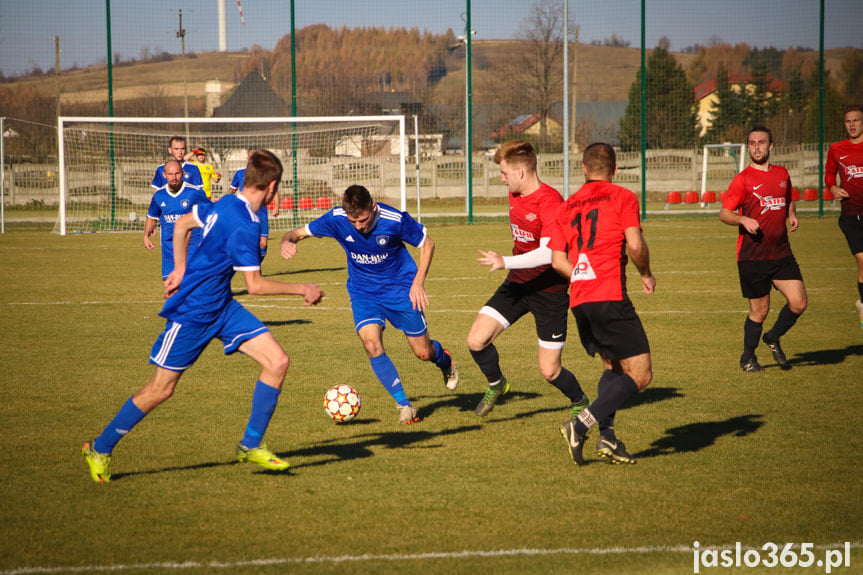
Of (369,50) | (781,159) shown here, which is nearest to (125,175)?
(369,50)

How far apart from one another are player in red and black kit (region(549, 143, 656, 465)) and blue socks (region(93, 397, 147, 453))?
2.69 metres

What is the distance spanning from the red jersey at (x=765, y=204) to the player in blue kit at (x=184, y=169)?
7910 millimetres

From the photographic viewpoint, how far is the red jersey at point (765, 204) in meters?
8.20

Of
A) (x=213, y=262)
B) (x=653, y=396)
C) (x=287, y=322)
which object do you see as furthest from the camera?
(x=287, y=322)

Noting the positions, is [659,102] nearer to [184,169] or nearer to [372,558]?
[184,169]

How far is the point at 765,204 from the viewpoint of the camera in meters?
8.22

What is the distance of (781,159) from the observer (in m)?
36.7

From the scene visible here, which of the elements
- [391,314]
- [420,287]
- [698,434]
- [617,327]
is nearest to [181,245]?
[420,287]

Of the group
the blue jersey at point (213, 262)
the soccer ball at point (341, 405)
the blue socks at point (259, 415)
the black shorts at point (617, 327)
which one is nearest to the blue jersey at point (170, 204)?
the soccer ball at point (341, 405)

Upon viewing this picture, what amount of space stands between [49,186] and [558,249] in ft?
102

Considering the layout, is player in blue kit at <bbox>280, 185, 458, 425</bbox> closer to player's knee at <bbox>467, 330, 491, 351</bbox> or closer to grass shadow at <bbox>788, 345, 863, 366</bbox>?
player's knee at <bbox>467, 330, 491, 351</bbox>

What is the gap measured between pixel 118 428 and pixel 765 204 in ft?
21.5

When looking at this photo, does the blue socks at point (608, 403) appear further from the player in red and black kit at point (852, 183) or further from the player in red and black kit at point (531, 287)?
the player in red and black kit at point (852, 183)

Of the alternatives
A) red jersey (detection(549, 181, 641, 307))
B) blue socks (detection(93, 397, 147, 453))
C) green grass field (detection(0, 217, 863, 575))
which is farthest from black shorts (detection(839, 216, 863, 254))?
blue socks (detection(93, 397, 147, 453))
